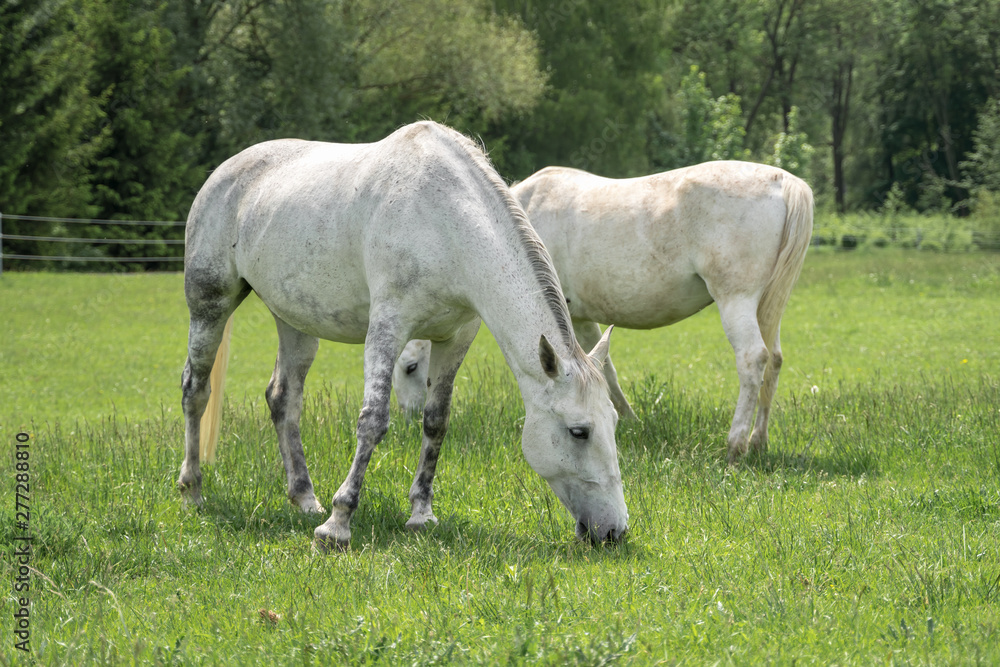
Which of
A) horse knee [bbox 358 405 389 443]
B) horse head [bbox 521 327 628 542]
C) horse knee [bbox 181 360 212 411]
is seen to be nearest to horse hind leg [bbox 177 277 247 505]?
horse knee [bbox 181 360 212 411]

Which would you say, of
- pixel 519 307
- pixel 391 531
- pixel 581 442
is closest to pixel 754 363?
pixel 581 442

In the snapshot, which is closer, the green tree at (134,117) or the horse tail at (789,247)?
the horse tail at (789,247)

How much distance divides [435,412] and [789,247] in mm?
2915

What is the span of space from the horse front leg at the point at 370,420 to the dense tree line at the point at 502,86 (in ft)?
68.8

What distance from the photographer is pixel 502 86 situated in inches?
1266

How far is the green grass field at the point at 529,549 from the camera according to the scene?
321 cm

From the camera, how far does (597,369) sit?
4441mm

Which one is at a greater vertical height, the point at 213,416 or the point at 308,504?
the point at 213,416

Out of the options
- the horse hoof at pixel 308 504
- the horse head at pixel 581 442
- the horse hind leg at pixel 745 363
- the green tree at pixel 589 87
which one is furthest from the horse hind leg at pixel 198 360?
the green tree at pixel 589 87

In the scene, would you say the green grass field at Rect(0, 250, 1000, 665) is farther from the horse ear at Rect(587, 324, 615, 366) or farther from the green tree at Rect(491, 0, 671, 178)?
the green tree at Rect(491, 0, 671, 178)

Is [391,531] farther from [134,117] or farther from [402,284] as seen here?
[134,117]

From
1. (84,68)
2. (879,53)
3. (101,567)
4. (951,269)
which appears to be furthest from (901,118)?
(101,567)

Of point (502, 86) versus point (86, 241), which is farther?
point (502, 86)

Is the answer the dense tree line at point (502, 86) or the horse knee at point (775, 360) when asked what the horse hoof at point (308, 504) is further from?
the dense tree line at point (502, 86)
